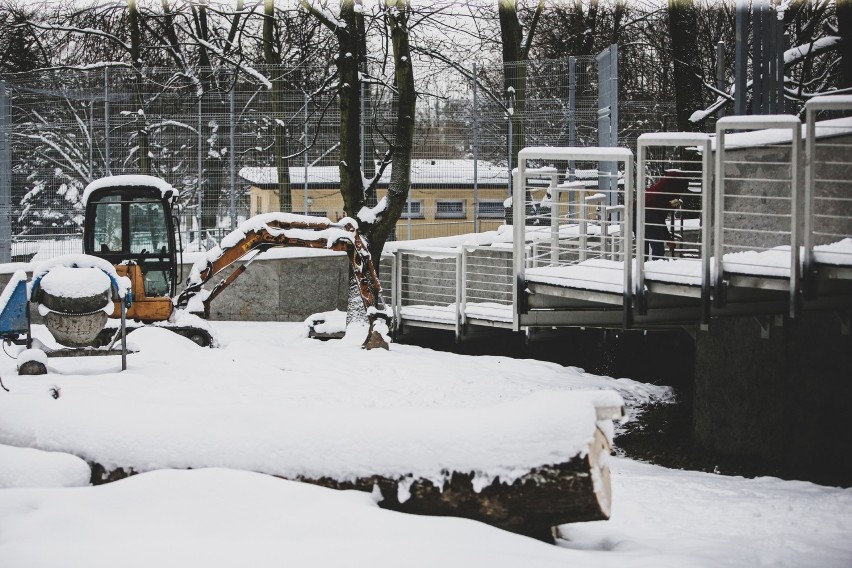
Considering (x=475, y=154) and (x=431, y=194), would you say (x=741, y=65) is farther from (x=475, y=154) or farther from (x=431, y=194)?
(x=431, y=194)

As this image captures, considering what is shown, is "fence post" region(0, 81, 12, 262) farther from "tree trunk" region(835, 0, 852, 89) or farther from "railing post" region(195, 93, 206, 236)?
"tree trunk" region(835, 0, 852, 89)

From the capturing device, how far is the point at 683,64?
806 inches

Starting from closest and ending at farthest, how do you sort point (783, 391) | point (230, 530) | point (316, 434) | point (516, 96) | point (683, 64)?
1. point (230, 530)
2. point (316, 434)
3. point (783, 391)
4. point (516, 96)
5. point (683, 64)

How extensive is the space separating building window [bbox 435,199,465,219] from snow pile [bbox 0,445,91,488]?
39.9 feet

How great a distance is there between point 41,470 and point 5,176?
12.6m

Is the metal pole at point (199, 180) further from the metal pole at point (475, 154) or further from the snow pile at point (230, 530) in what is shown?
the snow pile at point (230, 530)

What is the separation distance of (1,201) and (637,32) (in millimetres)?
18325

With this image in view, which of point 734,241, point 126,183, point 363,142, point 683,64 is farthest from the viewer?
point 683,64

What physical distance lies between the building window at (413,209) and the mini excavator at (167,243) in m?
2.37

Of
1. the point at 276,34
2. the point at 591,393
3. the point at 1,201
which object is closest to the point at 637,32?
the point at 276,34

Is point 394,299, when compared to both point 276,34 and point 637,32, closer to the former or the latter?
point 276,34

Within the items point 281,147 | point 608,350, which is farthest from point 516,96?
point 608,350

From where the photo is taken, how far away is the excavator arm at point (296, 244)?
16422 mm

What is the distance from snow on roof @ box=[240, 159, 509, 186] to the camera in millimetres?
18547
